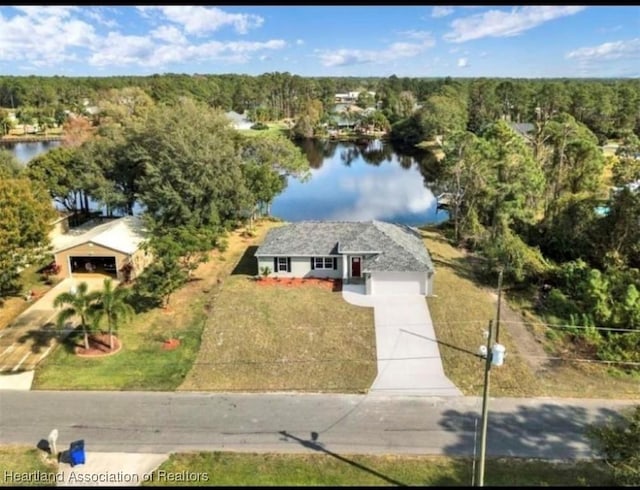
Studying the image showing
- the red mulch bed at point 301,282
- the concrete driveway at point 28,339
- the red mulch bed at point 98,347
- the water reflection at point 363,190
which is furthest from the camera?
the water reflection at point 363,190

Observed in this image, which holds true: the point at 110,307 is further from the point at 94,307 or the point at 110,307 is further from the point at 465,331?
the point at 465,331

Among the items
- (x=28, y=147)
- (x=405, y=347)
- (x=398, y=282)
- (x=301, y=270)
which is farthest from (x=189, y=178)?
(x=28, y=147)

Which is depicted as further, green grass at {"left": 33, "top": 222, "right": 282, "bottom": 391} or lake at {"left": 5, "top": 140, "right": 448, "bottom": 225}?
lake at {"left": 5, "top": 140, "right": 448, "bottom": 225}

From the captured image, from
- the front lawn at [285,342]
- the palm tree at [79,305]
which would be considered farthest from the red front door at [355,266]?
the palm tree at [79,305]

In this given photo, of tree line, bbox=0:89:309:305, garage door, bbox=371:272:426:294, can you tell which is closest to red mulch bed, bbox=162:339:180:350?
tree line, bbox=0:89:309:305

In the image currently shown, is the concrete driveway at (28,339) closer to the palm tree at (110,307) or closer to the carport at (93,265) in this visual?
the palm tree at (110,307)

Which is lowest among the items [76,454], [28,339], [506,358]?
[506,358]

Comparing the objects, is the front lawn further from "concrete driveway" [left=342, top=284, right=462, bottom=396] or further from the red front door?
the red front door

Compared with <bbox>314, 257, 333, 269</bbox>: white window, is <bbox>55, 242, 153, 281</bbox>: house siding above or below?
above
